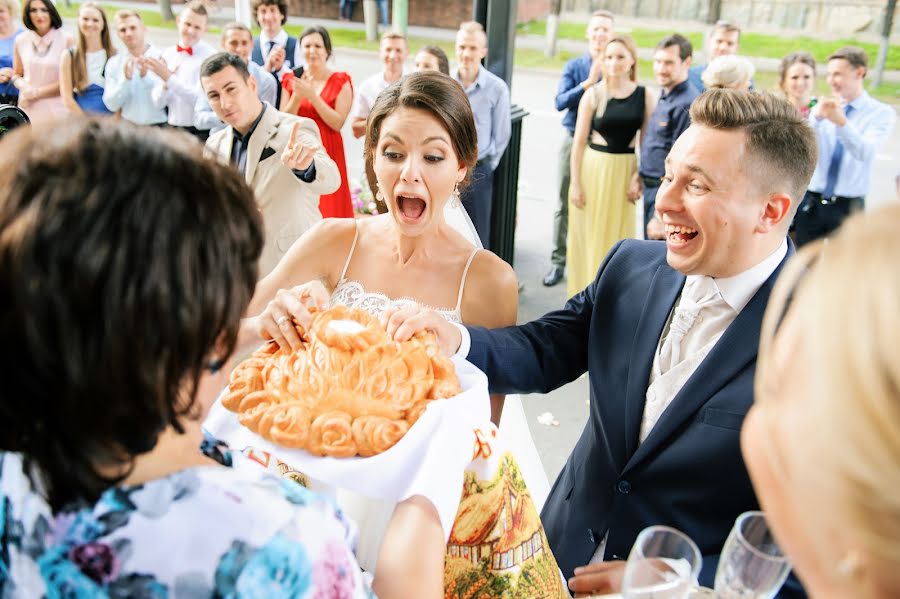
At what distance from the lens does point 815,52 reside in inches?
614

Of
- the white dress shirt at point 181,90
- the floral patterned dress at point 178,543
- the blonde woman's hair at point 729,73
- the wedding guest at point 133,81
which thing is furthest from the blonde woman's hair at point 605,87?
the floral patterned dress at point 178,543

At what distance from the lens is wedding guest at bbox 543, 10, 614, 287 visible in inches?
241

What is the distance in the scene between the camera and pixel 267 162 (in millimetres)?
4078

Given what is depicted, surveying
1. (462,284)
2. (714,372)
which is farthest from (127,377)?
Answer: (462,284)

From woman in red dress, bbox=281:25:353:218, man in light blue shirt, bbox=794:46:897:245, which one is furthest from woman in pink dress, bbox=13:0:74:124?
man in light blue shirt, bbox=794:46:897:245

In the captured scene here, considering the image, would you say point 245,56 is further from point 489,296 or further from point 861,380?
point 861,380

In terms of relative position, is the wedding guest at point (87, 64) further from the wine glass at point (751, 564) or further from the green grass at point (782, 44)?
the green grass at point (782, 44)

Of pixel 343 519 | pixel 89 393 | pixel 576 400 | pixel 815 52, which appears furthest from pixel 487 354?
pixel 815 52

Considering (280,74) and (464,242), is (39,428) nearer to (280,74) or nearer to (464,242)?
(464,242)

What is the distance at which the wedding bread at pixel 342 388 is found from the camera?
1374mm

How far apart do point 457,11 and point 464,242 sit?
1875cm

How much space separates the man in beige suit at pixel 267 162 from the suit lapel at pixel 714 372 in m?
2.80

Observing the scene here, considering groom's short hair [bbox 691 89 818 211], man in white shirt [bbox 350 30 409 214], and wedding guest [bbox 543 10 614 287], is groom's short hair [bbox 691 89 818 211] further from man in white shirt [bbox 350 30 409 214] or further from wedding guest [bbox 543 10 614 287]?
man in white shirt [bbox 350 30 409 214]

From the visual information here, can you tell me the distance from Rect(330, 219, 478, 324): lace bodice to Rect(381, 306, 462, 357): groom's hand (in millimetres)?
401
